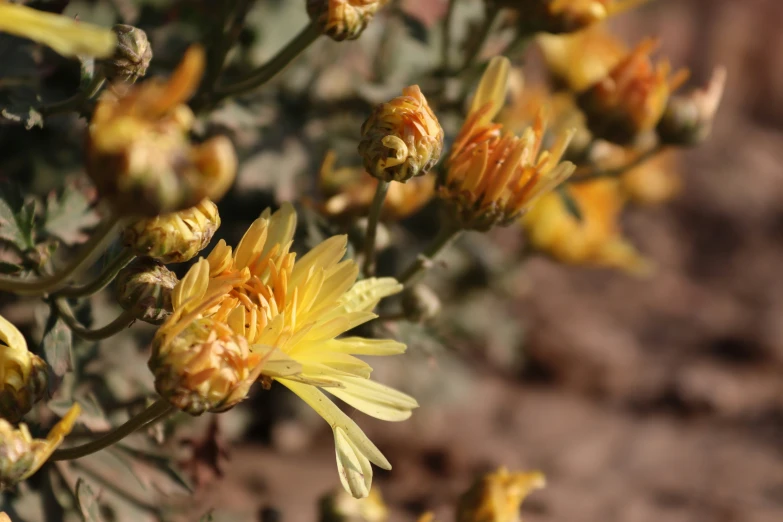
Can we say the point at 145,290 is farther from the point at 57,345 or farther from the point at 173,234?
the point at 57,345

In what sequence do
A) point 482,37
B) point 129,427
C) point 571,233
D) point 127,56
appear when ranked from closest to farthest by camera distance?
point 129,427, point 127,56, point 482,37, point 571,233

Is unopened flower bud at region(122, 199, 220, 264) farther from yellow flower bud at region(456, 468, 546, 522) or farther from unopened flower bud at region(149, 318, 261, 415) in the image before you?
yellow flower bud at region(456, 468, 546, 522)

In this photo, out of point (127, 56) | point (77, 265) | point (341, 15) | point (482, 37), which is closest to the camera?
point (77, 265)

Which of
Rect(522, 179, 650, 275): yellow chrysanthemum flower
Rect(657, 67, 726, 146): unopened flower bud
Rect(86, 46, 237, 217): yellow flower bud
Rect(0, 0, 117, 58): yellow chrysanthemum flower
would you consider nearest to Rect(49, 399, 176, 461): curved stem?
Rect(86, 46, 237, 217): yellow flower bud

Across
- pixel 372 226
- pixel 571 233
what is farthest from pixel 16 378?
pixel 571 233

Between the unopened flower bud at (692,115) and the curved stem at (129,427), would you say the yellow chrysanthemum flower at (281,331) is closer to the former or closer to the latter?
the curved stem at (129,427)

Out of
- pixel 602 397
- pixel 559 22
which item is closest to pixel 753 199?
pixel 602 397

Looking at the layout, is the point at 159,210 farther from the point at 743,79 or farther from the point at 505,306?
the point at 743,79
